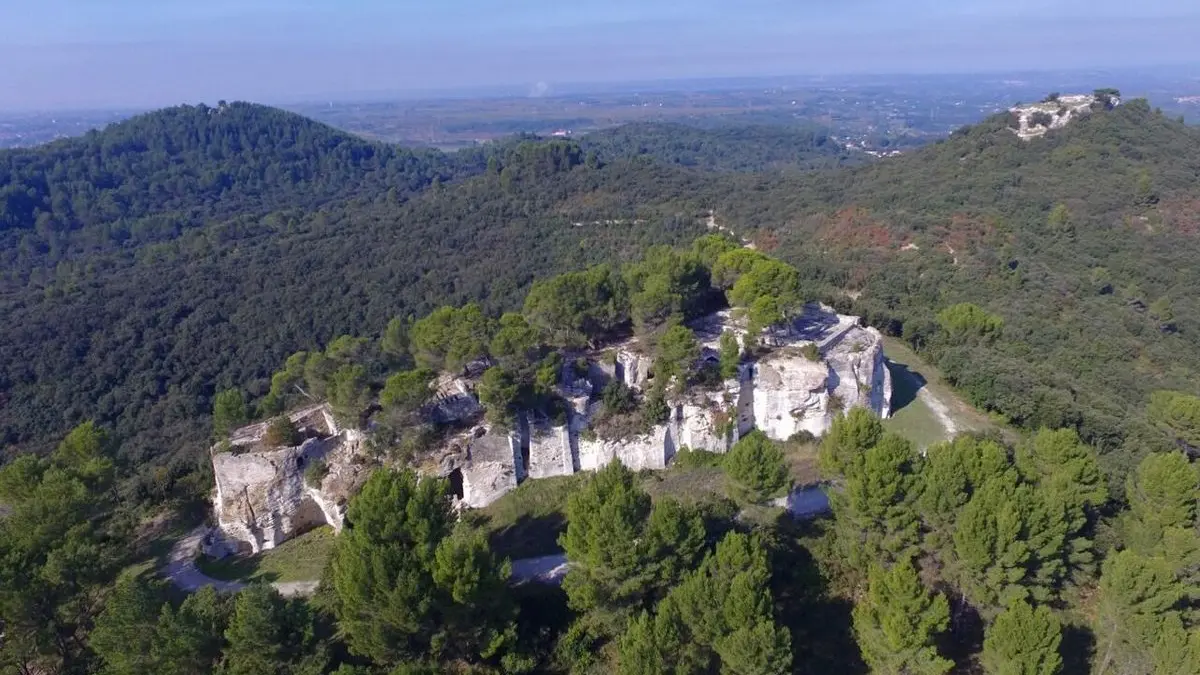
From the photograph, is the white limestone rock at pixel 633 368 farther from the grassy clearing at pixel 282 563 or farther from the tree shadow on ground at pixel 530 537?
the grassy clearing at pixel 282 563

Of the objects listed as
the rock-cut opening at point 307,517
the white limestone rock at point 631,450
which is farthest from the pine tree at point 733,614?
the rock-cut opening at point 307,517

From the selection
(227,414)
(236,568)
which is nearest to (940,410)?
(236,568)

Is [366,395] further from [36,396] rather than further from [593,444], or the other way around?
[36,396]

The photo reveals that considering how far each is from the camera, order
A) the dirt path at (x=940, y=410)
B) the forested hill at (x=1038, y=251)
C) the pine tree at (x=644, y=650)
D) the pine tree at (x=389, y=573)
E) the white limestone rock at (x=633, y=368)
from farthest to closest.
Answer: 1. the forested hill at (x=1038, y=251)
2. the dirt path at (x=940, y=410)
3. the white limestone rock at (x=633, y=368)
4. the pine tree at (x=389, y=573)
5. the pine tree at (x=644, y=650)

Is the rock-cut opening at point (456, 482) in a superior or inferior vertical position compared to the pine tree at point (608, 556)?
inferior

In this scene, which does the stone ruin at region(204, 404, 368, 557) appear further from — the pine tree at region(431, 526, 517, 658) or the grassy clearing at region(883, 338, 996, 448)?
the grassy clearing at region(883, 338, 996, 448)

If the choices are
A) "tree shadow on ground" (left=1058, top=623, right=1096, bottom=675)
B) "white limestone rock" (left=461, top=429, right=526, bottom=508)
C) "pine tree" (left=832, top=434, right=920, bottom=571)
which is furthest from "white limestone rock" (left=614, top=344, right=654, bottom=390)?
"tree shadow on ground" (left=1058, top=623, right=1096, bottom=675)

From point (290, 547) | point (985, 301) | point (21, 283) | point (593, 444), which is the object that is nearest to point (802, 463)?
point (593, 444)
